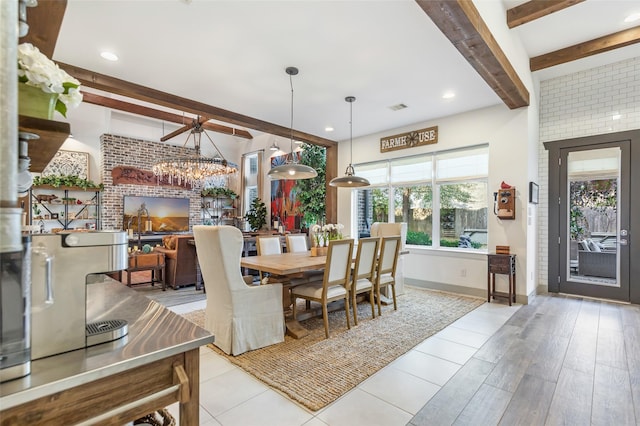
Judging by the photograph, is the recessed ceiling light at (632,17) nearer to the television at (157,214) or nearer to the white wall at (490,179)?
the white wall at (490,179)

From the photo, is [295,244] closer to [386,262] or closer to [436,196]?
[386,262]

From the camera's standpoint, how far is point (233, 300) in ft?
A: 9.46

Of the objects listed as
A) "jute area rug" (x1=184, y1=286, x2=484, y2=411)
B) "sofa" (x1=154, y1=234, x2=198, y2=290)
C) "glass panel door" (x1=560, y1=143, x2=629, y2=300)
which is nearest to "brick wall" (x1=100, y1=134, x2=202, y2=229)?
"sofa" (x1=154, y1=234, x2=198, y2=290)

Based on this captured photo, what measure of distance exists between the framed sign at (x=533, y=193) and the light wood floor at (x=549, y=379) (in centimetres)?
176

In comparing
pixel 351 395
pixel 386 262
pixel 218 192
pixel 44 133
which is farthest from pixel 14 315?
pixel 218 192

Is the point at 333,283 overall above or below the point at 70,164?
below

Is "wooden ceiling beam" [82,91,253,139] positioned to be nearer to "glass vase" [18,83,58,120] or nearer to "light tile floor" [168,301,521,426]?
"light tile floor" [168,301,521,426]

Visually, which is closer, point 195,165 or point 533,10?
point 533,10

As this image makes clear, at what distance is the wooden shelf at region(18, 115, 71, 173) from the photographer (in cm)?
82

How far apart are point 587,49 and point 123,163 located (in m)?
9.68

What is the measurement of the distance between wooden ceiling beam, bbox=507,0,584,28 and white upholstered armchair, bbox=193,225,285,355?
389 cm

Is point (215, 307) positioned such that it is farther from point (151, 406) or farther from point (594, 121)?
point (594, 121)

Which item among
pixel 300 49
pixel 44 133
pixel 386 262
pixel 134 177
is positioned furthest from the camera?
pixel 134 177

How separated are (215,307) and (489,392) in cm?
243
